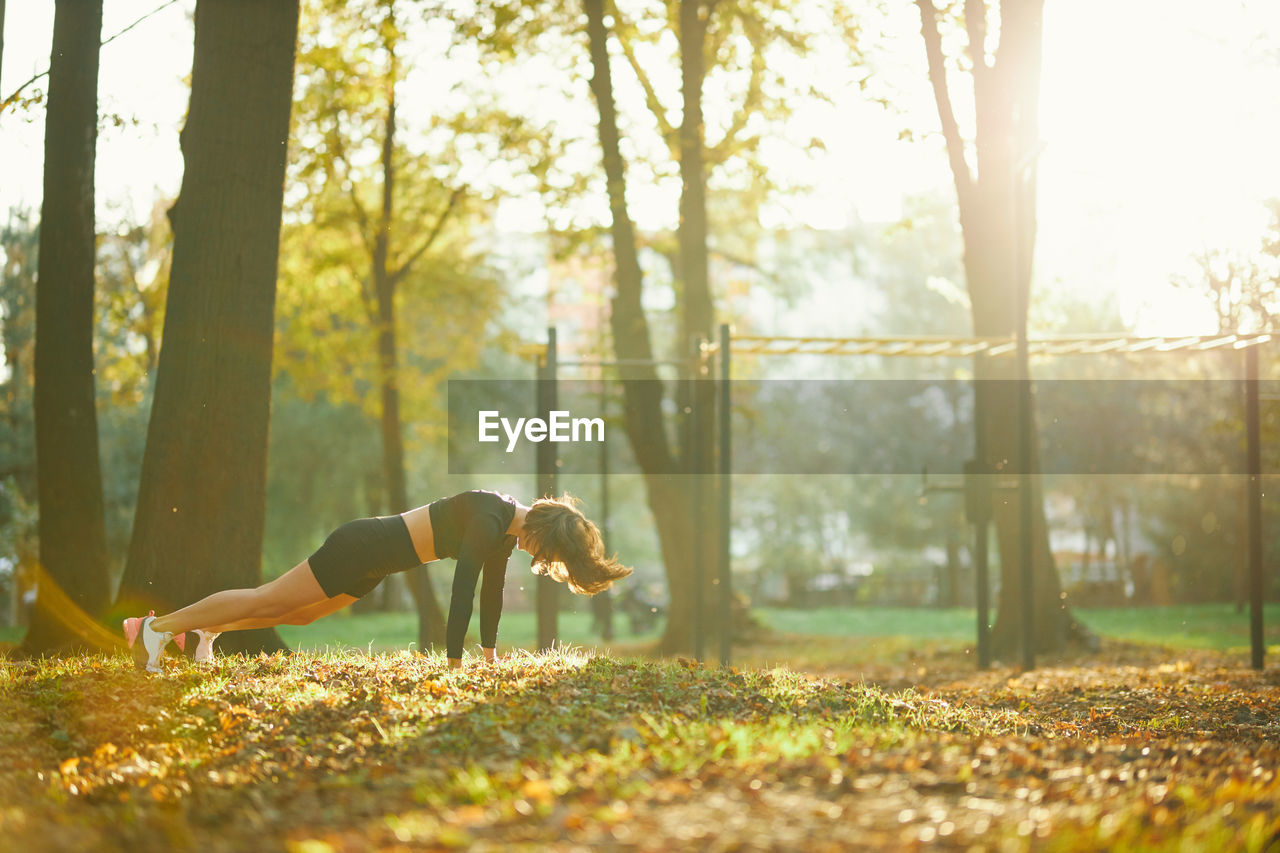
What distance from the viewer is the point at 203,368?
320 inches

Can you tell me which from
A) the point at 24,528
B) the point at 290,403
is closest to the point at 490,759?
the point at 24,528

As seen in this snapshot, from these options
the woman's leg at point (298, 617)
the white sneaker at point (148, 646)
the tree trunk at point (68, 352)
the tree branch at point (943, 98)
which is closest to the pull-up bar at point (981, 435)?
the tree branch at point (943, 98)

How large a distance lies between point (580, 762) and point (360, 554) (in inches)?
104

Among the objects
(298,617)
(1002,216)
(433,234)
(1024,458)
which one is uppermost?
(433,234)

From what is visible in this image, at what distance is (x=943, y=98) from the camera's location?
13.6 metres

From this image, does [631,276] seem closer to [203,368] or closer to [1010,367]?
[1010,367]

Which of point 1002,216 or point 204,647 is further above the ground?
point 1002,216

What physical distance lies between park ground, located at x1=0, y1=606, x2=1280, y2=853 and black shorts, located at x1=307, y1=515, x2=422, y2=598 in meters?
0.56

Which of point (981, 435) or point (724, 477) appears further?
point (981, 435)

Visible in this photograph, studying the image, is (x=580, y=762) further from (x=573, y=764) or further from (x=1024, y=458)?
(x=1024, y=458)

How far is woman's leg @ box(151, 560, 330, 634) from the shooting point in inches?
257

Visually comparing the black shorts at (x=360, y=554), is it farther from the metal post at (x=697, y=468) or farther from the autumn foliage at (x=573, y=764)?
the metal post at (x=697, y=468)

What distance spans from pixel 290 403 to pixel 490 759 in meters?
25.1

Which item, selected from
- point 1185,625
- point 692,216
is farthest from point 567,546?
point 1185,625
